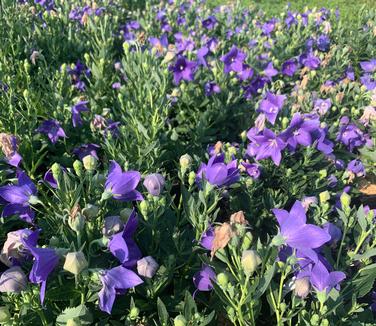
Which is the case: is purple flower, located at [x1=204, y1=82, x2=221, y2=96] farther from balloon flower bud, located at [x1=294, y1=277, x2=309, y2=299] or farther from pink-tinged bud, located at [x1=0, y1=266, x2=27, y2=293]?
pink-tinged bud, located at [x1=0, y1=266, x2=27, y2=293]

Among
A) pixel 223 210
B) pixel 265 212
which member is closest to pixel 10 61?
pixel 223 210

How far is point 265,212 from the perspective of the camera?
110 inches

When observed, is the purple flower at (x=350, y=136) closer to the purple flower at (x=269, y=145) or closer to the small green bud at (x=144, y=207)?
the purple flower at (x=269, y=145)

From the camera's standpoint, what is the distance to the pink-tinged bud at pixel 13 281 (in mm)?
1486

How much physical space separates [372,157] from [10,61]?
11.5ft

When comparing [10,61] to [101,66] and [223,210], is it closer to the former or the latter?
[101,66]

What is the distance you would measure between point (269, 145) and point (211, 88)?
147 centimetres

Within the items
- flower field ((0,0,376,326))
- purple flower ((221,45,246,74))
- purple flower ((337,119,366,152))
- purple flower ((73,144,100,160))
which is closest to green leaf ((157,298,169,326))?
flower field ((0,0,376,326))

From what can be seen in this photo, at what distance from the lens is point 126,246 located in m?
1.43

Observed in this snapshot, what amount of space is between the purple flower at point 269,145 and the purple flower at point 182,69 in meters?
1.36

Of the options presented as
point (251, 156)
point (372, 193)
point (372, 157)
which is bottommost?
point (372, 193)

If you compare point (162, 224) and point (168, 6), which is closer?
point (162, 224)

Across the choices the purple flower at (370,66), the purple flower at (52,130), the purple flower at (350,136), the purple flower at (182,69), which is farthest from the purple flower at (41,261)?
the purple flower at (370,66)

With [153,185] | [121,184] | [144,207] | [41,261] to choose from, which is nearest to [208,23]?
[153,185]
